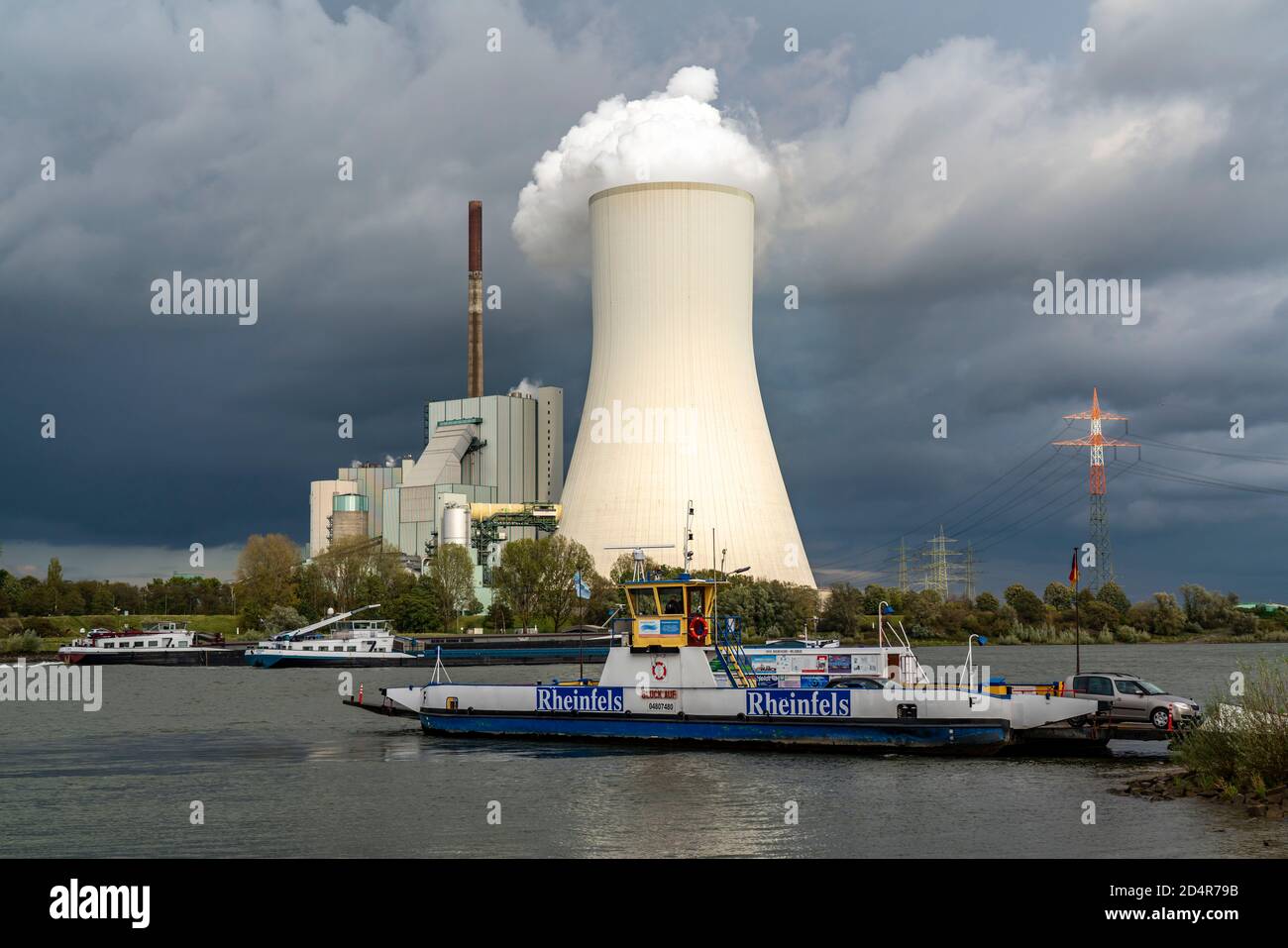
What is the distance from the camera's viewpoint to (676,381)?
77.5 metres

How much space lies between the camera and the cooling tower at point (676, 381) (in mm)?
78125

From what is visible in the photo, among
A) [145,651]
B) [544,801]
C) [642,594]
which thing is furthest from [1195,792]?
[145,651]

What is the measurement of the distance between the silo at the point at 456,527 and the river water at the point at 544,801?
69395mm

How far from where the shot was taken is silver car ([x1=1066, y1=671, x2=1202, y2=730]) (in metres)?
27.2

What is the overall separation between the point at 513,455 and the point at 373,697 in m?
60.8

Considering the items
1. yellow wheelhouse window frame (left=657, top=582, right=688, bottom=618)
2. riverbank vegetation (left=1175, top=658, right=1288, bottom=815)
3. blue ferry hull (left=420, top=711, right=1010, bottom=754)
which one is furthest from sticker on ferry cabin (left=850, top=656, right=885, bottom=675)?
riverbank vegetation (left=1175, top=658, right=1288, bottom=815)

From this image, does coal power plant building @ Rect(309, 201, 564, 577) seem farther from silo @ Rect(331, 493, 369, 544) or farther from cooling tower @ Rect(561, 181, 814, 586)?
cooling tower @ Rect(561, 181, 814, 586)

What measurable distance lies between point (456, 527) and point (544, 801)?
85523 millimetres

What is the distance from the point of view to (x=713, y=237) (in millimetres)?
80688

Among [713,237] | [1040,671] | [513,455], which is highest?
[713,237]

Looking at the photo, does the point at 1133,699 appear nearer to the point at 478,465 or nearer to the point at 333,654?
the point at 333,654
